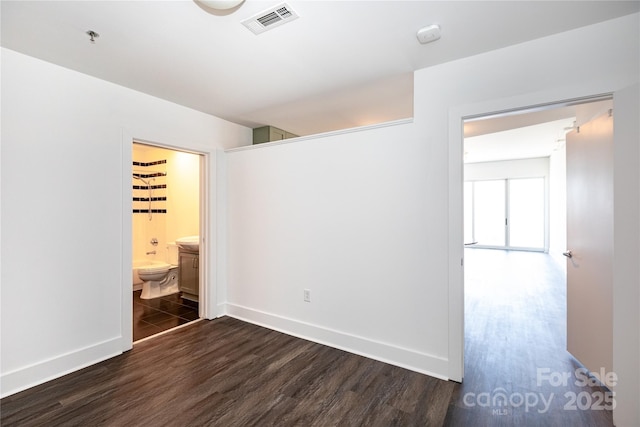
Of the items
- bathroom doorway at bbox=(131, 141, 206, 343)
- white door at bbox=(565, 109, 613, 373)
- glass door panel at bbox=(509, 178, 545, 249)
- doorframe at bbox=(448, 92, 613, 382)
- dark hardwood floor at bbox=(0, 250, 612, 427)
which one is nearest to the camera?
dark hardwood floor at bbox=(0, 250, 612, 427)

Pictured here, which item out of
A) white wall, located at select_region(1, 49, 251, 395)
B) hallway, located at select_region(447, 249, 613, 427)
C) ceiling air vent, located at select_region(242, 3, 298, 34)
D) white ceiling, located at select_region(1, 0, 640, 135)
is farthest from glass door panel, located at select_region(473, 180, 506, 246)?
white wall, located at select_region(1, 49, 251, 395)

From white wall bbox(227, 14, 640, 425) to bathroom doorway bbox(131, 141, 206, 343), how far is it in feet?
3.82

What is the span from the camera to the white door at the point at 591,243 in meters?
2.04

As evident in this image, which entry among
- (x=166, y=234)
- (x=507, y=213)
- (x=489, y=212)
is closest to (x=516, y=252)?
(x=507, y=213)

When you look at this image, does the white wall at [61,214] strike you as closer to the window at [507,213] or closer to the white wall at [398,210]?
the white wall at [398,210]

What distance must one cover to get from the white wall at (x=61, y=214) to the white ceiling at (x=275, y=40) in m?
0.25

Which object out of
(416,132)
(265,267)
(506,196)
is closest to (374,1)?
(416,132)

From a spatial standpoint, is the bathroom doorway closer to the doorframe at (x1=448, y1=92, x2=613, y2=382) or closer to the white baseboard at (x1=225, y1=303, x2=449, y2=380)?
the white baseboard at (x1=225, y1=303, x2=449, y2=380)

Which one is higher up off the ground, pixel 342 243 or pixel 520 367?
pixel 342 243

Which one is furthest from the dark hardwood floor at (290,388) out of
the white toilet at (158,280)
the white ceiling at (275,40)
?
the white ceiling at (275,40)

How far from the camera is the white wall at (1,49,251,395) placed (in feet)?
6.86

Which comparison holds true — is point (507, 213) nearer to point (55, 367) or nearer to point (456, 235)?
point (456, 235)

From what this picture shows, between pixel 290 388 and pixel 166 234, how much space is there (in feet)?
12.6

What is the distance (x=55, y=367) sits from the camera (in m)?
2.28
